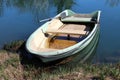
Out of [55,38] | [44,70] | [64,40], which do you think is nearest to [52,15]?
[55,38]

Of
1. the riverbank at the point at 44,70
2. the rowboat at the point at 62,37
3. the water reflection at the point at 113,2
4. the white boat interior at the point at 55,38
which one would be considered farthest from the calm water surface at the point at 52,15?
the riverbank at the point at 44,70

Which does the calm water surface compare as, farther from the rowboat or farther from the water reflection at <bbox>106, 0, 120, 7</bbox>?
the rowboat

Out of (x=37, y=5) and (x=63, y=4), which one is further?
(x=63, y=4)

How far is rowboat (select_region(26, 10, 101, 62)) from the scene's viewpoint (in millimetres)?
8727

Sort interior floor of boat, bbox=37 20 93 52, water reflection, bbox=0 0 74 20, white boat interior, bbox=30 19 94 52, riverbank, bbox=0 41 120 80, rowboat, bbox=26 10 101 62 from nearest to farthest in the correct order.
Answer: riverbank, bbox=0 41 120 80 → rowboat, bbox=26 10 101 62 → white boat interior, bbox=30 19 94 52 → interior floor of boat, bbox=37 20 93 52 → water reflection, bbox=0 0 74 20

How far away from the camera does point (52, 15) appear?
16.2 meters

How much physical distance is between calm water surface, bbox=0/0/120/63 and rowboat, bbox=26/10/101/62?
0.84m

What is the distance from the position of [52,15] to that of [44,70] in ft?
25.7

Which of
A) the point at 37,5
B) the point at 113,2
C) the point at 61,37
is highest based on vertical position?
the point at 113,2

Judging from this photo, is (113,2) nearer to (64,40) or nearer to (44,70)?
(64,40)

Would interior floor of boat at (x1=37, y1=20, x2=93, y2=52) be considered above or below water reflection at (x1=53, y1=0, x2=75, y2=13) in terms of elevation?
below

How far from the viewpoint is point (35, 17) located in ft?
52.6

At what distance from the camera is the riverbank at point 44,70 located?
7.03 metres

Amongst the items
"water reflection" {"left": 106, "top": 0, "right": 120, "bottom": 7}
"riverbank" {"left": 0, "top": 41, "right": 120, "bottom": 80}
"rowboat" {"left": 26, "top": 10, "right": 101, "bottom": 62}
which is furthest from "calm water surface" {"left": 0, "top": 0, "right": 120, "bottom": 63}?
"riverbank" {"left": 0, "top": 41, "right": 120, "bottom": 80}
